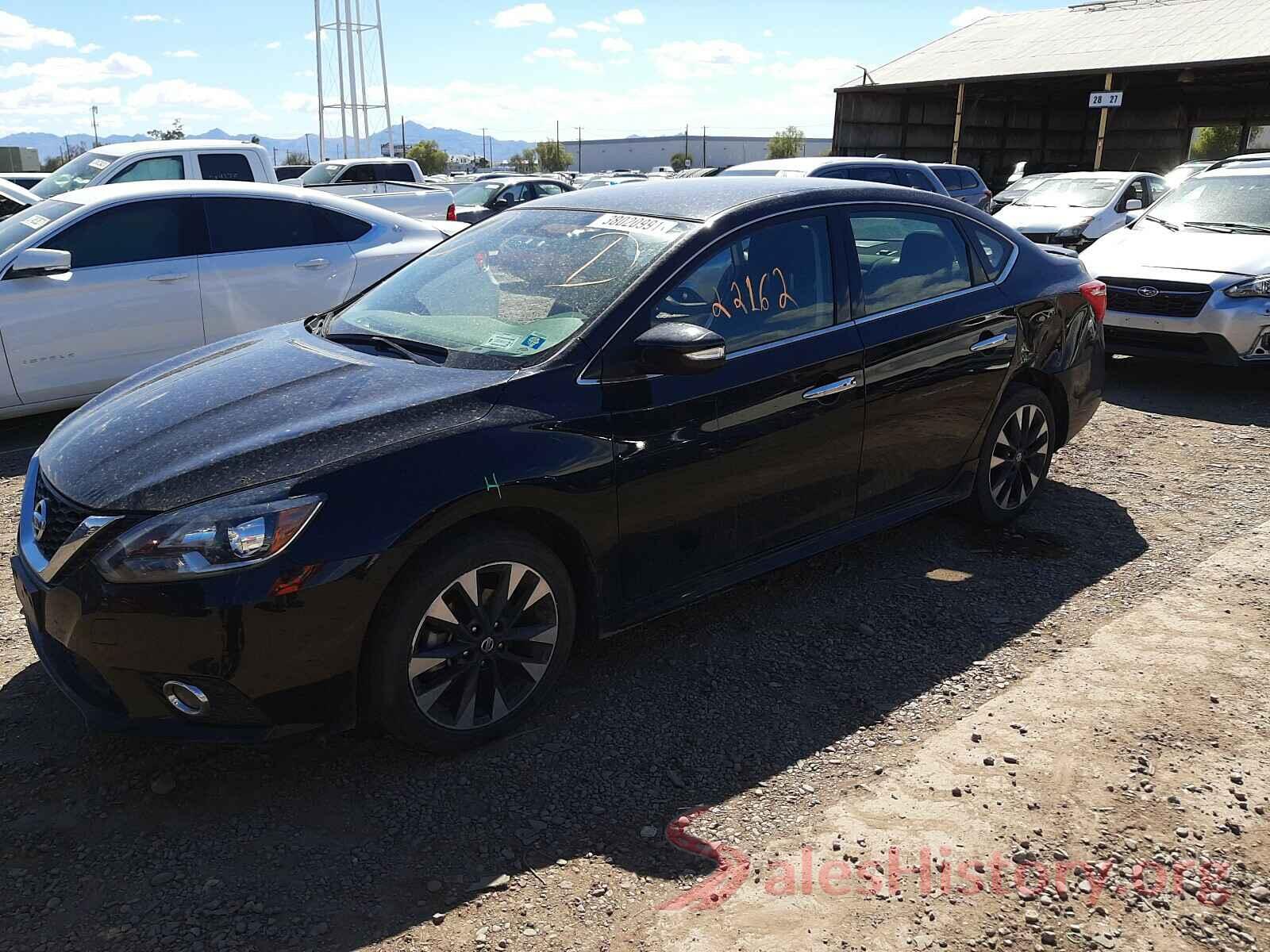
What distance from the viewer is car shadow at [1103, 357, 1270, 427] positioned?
739 centimetres

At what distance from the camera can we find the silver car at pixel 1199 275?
7559 millimetres

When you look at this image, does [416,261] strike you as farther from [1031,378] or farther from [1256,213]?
[1256,213]

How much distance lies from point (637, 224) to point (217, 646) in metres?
2.11

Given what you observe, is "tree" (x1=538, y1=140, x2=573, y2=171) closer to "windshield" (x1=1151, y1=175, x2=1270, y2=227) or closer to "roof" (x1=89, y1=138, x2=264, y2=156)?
"roof" (x1=89, y1=138, x2=264, y2=156)

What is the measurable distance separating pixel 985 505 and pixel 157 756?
3.67 metres

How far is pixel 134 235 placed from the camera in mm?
6688

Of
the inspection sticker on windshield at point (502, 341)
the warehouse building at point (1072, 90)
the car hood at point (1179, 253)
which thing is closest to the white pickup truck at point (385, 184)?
the car hood at point (1179, 253)

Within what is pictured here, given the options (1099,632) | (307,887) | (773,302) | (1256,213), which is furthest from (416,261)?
(1256,213)

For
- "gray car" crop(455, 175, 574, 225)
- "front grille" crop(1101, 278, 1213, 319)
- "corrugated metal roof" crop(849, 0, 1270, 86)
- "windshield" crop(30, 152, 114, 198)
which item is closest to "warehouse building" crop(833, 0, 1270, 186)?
"corrugated metal roof" crop(849, 0, 1270, 86)

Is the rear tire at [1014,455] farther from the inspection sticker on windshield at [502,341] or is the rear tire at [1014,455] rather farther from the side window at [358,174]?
the side window at [358,174]

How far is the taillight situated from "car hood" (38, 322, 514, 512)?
335 cm

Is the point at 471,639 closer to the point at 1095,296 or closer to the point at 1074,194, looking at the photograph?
the point at 1095,296

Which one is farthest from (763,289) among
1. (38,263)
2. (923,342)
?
(38,263)

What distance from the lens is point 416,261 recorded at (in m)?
4.36
